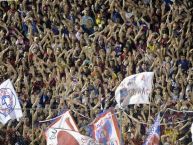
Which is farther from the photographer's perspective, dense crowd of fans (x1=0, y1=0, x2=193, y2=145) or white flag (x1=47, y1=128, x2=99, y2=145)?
dense crowd of fans (x1=0, y1=0, x2=193, y2=145)

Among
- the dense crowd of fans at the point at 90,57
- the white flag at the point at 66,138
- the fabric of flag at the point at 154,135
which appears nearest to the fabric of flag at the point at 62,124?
the white flag at the point at 66,138


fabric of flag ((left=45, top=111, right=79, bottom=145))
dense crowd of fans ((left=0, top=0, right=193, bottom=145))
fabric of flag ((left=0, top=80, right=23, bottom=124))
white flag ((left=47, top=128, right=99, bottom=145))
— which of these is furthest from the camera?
fabric of flag ((left=0, top=80, right=23, bottom=124))

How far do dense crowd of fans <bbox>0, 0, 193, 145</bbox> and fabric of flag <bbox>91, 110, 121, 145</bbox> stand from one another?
0.60 ft

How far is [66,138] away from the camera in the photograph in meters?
19.1

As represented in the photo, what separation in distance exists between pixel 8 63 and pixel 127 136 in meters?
5.60

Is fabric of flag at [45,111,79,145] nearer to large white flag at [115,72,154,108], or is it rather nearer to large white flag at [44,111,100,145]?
large white flag at [44,111,100,145]

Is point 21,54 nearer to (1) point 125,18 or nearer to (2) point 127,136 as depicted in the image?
(1) point 125,18

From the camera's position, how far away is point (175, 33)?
2423 cm

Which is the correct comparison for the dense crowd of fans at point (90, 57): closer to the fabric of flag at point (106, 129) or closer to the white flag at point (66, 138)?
the fabric of flag at point (106, 129)

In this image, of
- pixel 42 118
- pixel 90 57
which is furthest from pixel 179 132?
pixel 90 57

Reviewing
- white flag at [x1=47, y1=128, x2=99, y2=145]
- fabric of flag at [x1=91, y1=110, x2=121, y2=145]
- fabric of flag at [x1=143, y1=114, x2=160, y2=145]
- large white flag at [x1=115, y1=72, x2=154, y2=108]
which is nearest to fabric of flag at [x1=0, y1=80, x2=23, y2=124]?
white flag at [x1=47, y1=128, x2=99, y2=145]

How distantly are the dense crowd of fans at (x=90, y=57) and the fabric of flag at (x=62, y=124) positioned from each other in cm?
18

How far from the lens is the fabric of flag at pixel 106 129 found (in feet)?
62.2

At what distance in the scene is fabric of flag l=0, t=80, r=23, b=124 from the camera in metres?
20.2
